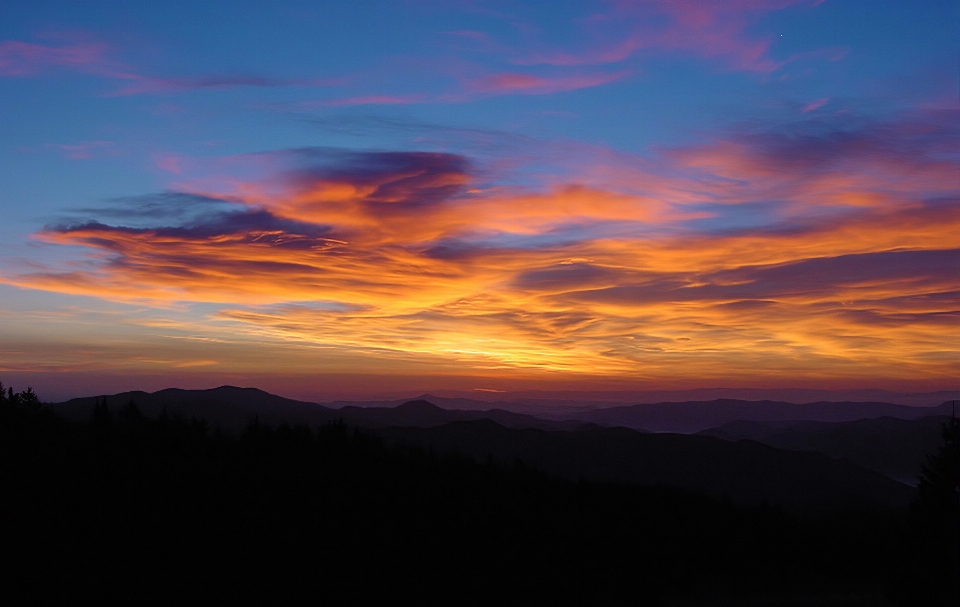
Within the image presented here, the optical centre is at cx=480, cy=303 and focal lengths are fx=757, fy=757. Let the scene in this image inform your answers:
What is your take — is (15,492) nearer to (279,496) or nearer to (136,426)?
(279,496)

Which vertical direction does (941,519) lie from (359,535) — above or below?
above

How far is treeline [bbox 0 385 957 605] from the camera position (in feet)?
151

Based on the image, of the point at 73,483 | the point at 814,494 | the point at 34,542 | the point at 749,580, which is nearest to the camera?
the point at 34,542

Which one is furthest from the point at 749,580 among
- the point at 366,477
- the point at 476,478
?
the point at 366,477

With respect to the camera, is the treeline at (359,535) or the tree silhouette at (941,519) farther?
the tree silhouette at (941,519)

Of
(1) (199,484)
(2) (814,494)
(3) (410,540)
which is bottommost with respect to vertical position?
(2) (814,494)

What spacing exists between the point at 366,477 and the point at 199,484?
710 inches

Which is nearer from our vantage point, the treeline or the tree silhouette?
the treeline

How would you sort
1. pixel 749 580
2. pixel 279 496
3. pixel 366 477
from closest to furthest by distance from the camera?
pixel 279 496
pixel 749 580
pixel 366 477

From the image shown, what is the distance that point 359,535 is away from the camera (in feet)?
192

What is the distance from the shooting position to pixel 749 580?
69.1 meters

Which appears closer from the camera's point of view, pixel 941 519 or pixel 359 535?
pixel 941 519

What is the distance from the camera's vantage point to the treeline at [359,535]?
46.1 meters

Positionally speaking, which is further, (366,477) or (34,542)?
(366,477)
